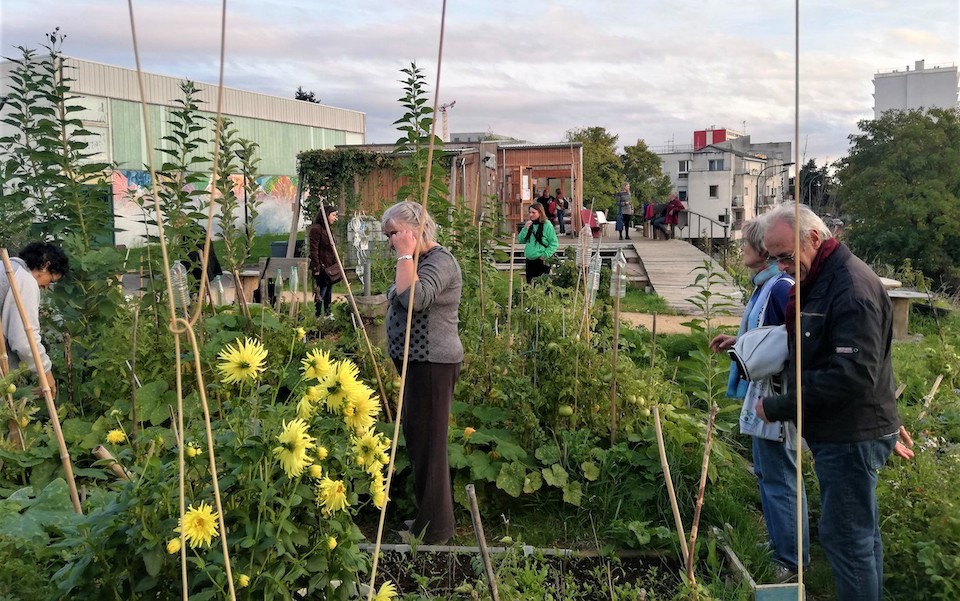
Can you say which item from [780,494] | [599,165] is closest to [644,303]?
[780,494]

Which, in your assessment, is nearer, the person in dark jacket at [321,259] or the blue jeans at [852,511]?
the blue jeans at [852,511]

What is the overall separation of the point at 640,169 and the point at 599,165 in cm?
1050

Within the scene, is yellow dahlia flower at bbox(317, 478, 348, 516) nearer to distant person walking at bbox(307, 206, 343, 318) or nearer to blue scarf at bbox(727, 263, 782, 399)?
blue scarf at bbox(727, 263, 782, 399)

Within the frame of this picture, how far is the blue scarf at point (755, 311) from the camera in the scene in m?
3.28

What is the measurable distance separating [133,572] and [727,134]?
8064 cm

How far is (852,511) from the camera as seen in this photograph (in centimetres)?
265

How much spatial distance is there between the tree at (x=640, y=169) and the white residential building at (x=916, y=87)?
45.9ft

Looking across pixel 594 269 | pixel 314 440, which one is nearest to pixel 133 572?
pixel 314 440

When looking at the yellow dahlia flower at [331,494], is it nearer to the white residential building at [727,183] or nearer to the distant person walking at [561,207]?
the distant person walking at [561,207]

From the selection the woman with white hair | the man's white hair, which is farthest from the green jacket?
the man's white hair

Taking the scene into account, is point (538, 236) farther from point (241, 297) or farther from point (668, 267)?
point (668, 267)

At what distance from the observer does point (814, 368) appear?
271cm

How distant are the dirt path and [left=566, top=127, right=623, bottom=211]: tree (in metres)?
19.1

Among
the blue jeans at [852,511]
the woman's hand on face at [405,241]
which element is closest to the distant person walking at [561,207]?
the woman's hand on face at [405,241]
